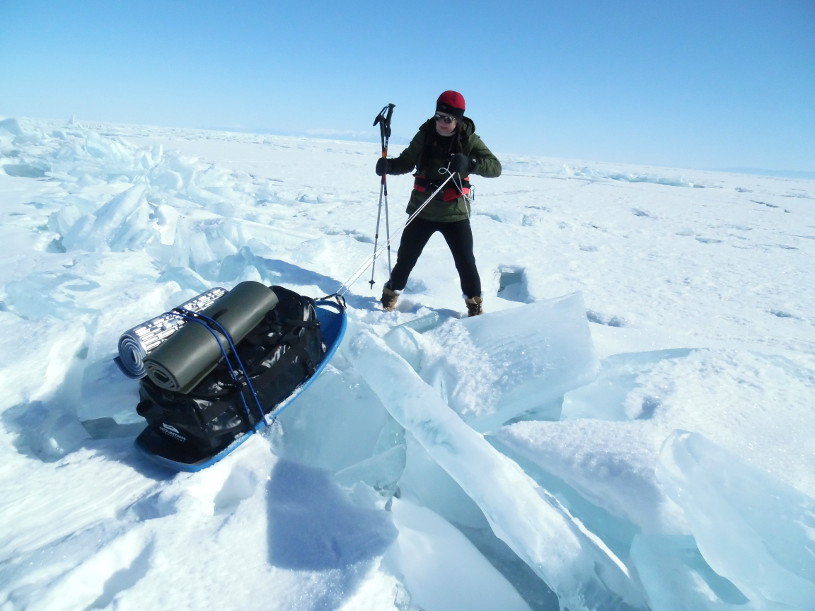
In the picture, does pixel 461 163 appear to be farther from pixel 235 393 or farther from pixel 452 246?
pixel 235 393

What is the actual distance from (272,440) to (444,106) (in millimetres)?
2160

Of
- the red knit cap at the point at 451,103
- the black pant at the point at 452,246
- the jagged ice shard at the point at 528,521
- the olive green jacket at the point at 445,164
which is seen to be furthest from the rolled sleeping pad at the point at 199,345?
the red knit cap at the point at 451,103

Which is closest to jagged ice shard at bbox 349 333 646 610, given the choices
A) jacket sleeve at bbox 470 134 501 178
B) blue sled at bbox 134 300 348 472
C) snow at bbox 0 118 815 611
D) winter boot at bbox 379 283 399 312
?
snow at bbox 0 118 815 611

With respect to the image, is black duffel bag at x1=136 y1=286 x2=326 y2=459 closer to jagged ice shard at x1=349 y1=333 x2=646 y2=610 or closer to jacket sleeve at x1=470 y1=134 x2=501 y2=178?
jagged ice shard at x1=349 y1=333 x2=646 y2=610

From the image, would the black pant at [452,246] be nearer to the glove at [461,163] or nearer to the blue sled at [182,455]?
the glove at [461,163]

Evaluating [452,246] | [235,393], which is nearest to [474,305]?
[452,246]

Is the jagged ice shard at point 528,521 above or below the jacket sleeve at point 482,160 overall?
below

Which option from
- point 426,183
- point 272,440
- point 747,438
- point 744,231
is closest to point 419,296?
point 426,183

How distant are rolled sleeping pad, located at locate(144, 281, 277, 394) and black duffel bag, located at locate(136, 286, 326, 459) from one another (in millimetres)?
55

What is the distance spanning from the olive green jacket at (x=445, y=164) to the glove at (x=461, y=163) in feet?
0.14

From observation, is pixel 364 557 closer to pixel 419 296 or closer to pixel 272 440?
pixel 272 440

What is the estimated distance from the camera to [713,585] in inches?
47.6

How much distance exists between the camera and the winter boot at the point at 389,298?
126 inches

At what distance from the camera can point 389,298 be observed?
3207mm
